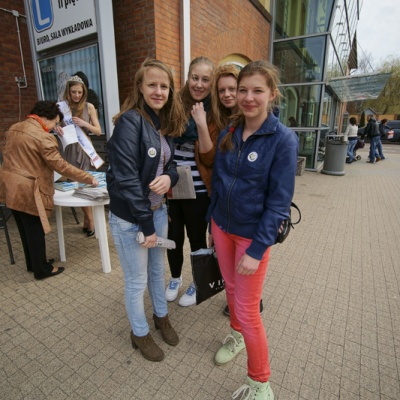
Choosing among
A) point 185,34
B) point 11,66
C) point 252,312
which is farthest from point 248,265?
point 11,66

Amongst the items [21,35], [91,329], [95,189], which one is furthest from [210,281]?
[21,35]

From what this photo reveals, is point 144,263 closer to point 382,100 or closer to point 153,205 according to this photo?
point 153,205

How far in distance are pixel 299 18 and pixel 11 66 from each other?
8.47 m

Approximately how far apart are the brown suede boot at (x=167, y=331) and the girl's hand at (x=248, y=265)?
3.32ft

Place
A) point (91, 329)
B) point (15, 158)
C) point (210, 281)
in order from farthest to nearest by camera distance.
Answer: point (15, 158) < point (91, 329) < point (210, 281)

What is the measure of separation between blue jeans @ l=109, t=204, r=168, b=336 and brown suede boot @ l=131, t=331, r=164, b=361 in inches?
1.9

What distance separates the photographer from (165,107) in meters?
1.83

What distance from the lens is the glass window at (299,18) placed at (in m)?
8.62

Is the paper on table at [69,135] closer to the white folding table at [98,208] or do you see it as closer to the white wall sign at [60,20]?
the white folding table at [98,208]

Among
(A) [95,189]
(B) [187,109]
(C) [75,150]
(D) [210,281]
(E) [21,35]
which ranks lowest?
(D) [210,281]

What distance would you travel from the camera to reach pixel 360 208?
5559mm

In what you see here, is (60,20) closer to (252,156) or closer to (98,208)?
(98,208)

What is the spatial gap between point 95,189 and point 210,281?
1.68m

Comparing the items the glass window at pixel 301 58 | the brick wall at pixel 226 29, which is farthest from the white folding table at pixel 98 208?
the glass window at pixel 301 58
